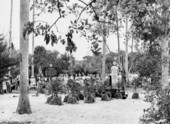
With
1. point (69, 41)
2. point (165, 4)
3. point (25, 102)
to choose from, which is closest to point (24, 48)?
point (25, 102)

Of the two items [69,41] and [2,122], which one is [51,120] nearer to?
[2,122]

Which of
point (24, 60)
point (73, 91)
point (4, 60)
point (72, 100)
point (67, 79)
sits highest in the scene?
point (4, 60)

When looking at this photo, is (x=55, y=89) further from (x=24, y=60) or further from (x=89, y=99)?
(x=24, y=60)

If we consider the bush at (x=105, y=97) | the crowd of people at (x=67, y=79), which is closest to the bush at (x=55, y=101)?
the crowd of people at (x=67, y=79)

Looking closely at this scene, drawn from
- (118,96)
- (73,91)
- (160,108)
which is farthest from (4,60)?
(160,108)

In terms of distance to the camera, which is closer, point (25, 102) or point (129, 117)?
point (129, 117)

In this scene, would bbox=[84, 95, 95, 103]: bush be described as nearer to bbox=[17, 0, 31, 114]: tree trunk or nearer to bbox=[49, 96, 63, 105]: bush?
bbox=[49, 96, 63, 105]: bush

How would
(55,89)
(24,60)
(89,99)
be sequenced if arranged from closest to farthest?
(24,60) < (55,89) < (89,99)

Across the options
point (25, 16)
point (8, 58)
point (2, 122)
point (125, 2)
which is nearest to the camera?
point (125, 2)

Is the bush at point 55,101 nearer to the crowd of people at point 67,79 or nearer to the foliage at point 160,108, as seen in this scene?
the crowd of people at point 67,79

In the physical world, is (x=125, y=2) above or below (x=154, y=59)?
above

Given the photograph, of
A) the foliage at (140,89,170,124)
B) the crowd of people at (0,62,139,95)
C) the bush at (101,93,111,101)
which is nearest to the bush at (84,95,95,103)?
the bush at (101,93,111,101)

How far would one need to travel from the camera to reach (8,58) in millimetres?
21844

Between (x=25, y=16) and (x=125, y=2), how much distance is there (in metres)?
5.24
